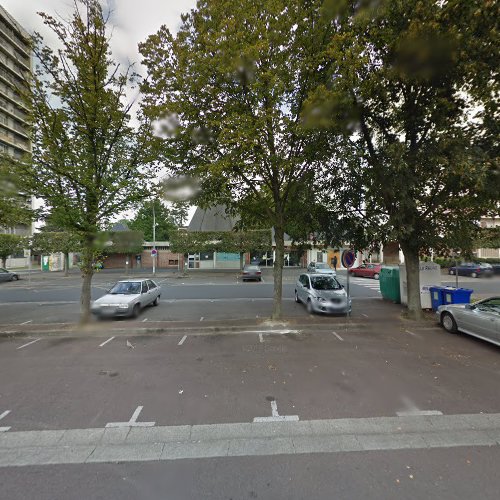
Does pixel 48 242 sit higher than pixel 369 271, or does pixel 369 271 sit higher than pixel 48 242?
pixel 48 242

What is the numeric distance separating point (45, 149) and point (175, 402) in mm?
8395

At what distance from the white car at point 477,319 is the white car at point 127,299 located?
10.3m

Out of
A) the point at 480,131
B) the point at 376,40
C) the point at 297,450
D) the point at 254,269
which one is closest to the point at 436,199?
the point at 480,131

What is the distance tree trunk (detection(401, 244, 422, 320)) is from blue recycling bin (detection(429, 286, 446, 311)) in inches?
53.8

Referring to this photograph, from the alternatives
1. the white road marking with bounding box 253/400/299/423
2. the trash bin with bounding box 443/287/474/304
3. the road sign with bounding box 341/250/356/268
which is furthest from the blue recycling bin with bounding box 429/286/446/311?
the white road marking with bounding box 253/400/299/423

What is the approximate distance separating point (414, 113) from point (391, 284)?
Result: 777 centimetres

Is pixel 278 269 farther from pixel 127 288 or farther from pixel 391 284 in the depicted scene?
pixel 391 284

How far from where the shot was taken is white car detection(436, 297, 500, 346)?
634 cm

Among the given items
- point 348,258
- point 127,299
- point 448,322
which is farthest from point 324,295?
point 127,299

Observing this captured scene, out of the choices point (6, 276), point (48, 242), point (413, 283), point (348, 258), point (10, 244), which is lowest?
point (6, 276)

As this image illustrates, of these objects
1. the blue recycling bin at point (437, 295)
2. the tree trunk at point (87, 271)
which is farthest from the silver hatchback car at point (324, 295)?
the tree trunk at point (87, 271)

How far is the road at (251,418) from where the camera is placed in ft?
8.90

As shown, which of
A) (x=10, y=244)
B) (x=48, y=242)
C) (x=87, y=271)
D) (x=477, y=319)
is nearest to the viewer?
(x=477, y=319)

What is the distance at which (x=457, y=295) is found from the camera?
369 inches
